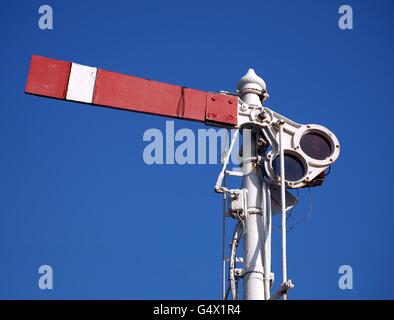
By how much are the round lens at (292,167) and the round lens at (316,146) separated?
0.91 feet

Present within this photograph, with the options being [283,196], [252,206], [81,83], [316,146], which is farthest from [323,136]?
[81,83]

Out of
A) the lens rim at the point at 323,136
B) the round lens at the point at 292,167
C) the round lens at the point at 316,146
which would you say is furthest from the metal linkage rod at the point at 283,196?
the round lens at the point at 316,146

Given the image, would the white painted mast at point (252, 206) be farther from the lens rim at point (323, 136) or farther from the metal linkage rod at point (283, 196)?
the lens rim at point (323, 136)

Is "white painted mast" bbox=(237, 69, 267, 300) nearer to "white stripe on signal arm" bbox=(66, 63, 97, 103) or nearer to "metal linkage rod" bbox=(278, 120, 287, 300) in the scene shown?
"metal linkage rod" bbox=(278, 120, 287, 300)

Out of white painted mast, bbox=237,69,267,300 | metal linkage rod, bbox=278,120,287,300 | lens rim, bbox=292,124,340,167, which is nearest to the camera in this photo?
metal linkage rod, bbox=278,120,287,300

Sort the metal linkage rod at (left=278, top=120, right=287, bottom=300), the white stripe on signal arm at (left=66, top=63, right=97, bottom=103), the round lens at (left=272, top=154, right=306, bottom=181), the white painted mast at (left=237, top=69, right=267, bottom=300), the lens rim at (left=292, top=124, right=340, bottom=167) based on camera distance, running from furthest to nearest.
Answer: the lens rim at (left=292, top=124, right=340, bottom=167), the round lens at (left=272, top=154, right=306, bottom=181), the white stripe on signal arm at (left=66, top=63, right=97, bottom=103), the white painted mast at (left=237, top=69, right=267, bottom=300), the metal linkage rod at (left=278, top=120, right=287, bottom=300)

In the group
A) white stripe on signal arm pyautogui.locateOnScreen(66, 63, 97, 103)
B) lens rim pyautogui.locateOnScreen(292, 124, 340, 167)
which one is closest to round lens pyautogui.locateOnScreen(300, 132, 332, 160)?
lens rim pyautogui.locateOnScreen(292, 124, 340, 167)

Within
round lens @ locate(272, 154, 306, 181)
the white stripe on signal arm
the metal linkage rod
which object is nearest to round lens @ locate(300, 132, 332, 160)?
round lens @ locate(272, 154, 306, 181)

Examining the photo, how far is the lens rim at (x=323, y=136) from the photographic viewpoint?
44.9 ft

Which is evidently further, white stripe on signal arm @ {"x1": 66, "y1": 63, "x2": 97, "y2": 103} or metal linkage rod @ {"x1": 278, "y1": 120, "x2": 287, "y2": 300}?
white stripe on signal arm @ {"x1": 66, "y1": 63, "x2": 97, "y2": 103}

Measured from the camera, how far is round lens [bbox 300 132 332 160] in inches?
545

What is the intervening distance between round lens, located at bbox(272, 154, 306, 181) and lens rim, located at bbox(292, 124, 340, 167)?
0.47ft

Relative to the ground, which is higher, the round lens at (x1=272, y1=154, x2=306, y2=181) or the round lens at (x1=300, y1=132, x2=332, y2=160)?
the round lens at (x1=300, y1=132, x2=332, y2=160)
